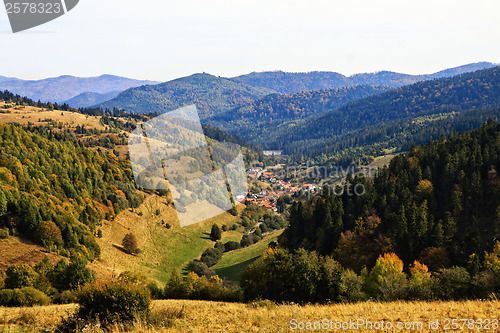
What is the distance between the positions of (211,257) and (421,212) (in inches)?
2051

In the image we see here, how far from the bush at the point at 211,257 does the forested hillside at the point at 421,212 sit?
21.5 m

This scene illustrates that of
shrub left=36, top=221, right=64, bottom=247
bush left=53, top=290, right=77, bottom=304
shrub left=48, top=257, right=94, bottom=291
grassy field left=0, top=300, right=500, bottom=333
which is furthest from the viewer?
shrub left=36, top=221, right=64, bottom=247

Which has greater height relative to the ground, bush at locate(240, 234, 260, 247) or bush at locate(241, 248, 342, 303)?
bush at locate(241, 248, 342, 303)

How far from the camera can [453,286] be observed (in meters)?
29.3

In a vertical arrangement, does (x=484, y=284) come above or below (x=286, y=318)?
below

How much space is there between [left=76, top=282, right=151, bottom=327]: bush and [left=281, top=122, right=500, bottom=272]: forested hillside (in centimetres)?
4397

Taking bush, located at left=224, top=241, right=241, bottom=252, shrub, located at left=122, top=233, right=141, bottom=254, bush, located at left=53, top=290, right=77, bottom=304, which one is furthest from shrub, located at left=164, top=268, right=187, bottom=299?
bush, located at left=224, top=241, right=241, bottom=252

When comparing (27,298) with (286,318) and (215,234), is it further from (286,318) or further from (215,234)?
(215,234)

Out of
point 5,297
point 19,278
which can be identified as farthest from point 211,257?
point 5,297

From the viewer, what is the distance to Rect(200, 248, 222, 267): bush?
81.1m

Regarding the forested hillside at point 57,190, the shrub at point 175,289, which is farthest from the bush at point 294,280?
the forested hillside at point 57,190

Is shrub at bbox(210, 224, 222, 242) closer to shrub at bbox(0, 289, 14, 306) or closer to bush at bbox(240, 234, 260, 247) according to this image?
bush at bbox(240, 234, 260, 247)

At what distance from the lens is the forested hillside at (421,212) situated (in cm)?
5109

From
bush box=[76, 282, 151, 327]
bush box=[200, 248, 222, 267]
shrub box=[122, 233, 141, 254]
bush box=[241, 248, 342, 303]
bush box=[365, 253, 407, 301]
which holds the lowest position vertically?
bush box=[200, 248, 222, 267]
